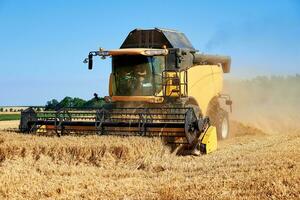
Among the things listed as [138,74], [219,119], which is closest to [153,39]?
[138,74]

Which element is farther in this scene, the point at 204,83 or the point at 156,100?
the point at 204,83

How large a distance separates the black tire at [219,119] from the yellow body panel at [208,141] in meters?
2.70

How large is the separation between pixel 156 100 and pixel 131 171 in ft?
12.5

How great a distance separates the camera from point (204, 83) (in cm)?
1288

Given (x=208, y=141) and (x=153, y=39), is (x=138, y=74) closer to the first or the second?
(x=153, y=39)

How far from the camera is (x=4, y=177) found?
694cm

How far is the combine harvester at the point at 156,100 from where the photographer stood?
10164 millimetres

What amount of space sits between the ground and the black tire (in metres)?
3.10

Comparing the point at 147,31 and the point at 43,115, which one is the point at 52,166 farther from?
the point at 147,31

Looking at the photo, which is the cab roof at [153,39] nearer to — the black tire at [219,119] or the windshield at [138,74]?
the windshield at [138,74]

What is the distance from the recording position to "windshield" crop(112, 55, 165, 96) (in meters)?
11.7

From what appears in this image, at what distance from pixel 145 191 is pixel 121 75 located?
6.19 m

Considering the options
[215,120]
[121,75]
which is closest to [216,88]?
[215,120]

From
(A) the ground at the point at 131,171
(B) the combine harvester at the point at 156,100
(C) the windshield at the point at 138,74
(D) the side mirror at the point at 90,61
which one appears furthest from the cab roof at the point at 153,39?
(A) the ground at the point at 131,171
